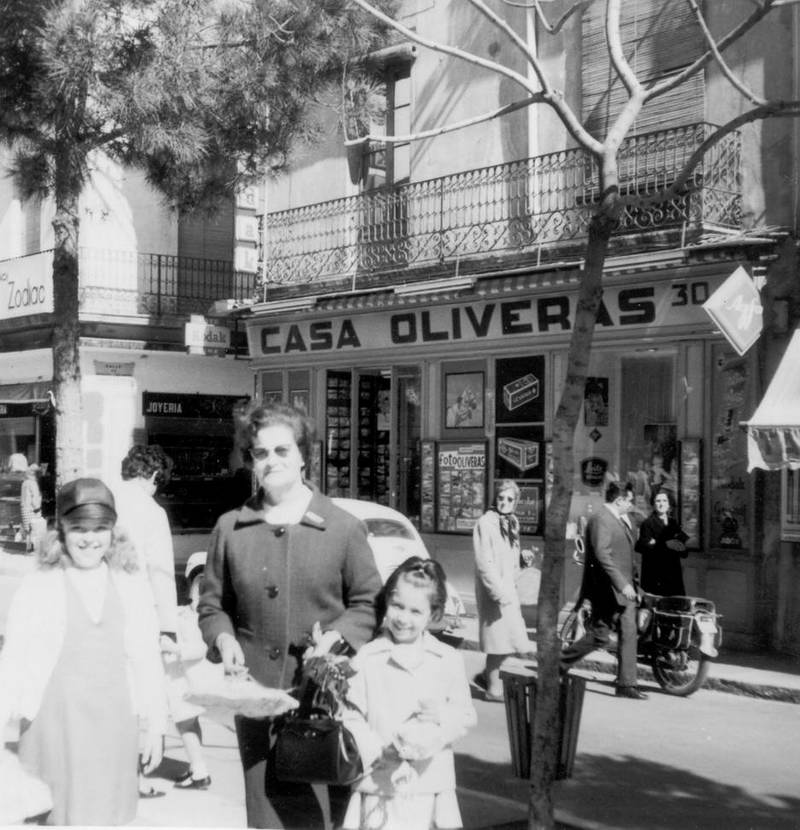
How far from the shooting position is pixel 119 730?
4402 mm

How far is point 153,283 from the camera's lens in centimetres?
2186

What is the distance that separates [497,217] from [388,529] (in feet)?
15.5

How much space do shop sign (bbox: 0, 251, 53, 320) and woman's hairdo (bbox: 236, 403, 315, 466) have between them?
17376mm

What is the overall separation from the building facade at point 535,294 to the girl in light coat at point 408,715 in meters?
8.69

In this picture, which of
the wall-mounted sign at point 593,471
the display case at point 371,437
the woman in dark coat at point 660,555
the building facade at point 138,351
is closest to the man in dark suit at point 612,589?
the woman in dark coat at point 660,555

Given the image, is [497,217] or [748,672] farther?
[497,217]

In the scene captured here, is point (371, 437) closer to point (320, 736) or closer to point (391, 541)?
point (391, 541)

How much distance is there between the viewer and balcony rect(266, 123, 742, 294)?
12922mm

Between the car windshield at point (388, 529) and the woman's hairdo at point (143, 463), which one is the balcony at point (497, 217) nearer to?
the car windshield at point (388, 529)

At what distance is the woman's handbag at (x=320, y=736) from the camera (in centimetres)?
406

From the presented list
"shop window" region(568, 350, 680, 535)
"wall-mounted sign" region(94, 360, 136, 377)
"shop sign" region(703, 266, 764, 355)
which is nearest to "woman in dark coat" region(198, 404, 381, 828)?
"shop sign" region(703, 266, 764, 355)

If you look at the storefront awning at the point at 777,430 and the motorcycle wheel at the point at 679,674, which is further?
the storefront awning at the point at 777,430

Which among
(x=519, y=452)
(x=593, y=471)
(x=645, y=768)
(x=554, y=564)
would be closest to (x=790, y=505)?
(x=593, y=471)

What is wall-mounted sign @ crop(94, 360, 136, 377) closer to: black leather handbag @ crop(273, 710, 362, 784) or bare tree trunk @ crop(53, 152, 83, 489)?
bare tree trunk @ crop(53, 152, 83, 489)
